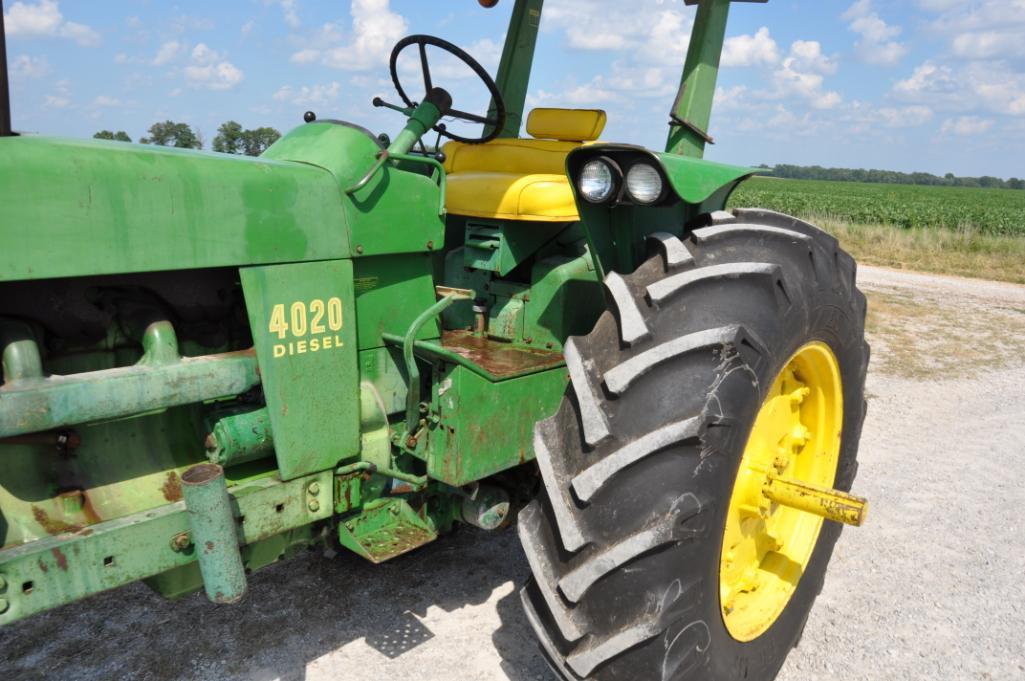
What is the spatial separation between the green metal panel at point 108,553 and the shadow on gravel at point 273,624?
0.71 metres

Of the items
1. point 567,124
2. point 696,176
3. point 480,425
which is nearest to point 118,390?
point 480,425

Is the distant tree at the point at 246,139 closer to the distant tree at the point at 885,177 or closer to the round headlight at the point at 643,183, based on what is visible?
the round headlight at the point at 643,183

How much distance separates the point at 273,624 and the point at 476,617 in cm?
72

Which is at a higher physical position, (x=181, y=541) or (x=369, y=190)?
(x=369, y=190)

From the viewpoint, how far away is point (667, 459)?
1901 mm

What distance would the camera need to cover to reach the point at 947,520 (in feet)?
12.6

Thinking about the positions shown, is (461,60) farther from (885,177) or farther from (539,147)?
(885,177)

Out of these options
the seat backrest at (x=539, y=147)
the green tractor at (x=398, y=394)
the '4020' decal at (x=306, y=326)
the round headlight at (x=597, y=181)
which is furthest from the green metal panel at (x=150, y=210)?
the seat backrest at (x=539, y=147)

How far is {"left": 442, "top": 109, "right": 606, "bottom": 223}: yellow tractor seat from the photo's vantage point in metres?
2.82

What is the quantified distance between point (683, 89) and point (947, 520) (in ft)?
8.22

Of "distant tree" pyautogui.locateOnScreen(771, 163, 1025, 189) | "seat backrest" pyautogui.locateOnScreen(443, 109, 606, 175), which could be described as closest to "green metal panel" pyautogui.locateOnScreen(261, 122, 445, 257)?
"seat backrest" pyautogui.locateOnScreen(443, 109, 606, 175)

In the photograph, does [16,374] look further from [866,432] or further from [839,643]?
[866,432]

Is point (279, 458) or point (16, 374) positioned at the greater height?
point (16, 374)

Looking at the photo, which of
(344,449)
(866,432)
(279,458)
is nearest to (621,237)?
(344,449)
